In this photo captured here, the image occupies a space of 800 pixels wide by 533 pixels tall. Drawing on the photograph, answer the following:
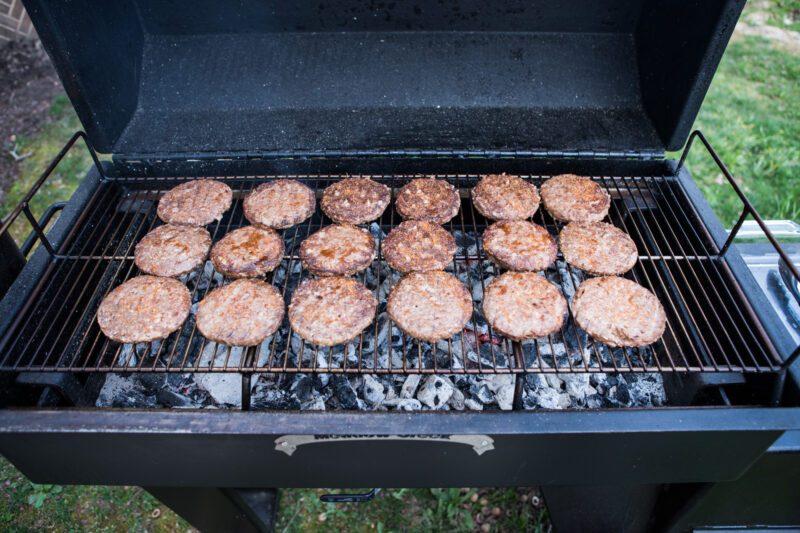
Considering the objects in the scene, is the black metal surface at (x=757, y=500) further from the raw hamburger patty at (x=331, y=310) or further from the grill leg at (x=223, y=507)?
the grill leg at (x=223, y=507)

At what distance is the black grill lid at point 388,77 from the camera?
2.97m

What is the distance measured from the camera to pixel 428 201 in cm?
298

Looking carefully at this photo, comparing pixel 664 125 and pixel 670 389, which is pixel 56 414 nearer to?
pixel 670 389

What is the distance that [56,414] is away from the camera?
197 cm

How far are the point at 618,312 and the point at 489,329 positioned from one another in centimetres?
63

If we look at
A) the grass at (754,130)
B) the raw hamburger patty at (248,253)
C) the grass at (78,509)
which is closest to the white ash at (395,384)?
the raw hamburger patty at (248,253)

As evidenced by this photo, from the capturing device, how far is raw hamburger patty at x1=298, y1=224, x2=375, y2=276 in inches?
105

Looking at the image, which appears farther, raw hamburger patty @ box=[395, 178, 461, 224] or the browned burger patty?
raw hamburger patty @ box=[395, 178, 461, 224]

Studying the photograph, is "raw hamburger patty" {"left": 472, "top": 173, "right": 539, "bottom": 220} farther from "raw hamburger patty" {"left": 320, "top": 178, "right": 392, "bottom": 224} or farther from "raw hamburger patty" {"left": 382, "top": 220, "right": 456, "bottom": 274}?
"raw hamburger patty" {"left": 320, "top": 178, "right": 392, "bottom": 224}

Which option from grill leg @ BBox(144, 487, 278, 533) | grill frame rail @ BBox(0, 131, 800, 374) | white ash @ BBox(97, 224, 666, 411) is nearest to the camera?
grill frame rail @ BBox(0, 131, 800, 374)

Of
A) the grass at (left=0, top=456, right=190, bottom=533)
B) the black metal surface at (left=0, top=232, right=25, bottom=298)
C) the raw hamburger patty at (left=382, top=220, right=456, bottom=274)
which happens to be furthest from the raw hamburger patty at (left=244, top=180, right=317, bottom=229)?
the grass at (left=0, top=456, right=190, bottom=533)

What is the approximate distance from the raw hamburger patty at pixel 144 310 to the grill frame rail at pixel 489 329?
0.10 metres

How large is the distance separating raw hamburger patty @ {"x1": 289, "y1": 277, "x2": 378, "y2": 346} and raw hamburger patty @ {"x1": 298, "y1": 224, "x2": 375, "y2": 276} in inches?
2.7

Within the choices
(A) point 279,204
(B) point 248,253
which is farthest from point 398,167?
(B) point 248,253
